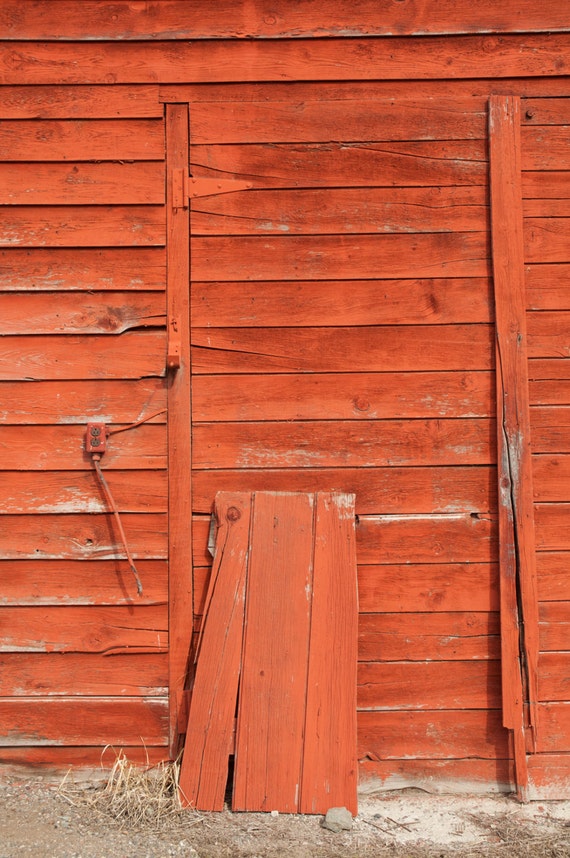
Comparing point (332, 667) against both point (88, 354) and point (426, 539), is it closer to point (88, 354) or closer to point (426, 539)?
point (426, 539)

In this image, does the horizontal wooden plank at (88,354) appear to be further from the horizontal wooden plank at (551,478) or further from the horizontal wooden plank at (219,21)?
the horizontal wooden plank at (551,478)

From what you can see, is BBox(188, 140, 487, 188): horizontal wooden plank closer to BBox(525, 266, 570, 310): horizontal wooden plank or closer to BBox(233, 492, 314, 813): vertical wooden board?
BBox(525, 266, 570, 310): horizontal wooden plank

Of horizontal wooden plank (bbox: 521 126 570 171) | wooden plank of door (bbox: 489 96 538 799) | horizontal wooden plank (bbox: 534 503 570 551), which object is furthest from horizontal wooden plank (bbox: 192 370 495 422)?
horizontal wooden plank (bbox: 521 126 570 171)

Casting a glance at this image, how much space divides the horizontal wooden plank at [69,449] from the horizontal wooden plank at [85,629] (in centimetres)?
57

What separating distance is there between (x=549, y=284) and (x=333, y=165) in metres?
1.01

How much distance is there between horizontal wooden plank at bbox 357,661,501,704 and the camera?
3.01 m

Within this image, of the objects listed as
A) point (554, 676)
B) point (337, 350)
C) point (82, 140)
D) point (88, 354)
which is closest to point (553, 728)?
point (554, 676)

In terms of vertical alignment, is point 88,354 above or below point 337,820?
above

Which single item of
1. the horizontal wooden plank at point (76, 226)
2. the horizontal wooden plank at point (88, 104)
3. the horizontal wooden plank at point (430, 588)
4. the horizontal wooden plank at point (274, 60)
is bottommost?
the horizontal wooden plank at point (430, 588)

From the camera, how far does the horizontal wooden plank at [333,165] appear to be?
3070 mm

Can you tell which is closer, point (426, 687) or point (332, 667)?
point (332, 667)

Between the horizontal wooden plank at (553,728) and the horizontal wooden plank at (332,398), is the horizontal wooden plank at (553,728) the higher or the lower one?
the lower one

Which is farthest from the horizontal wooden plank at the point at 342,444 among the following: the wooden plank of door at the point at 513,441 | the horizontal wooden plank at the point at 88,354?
the horizontal wooden plank at the point at 88,354

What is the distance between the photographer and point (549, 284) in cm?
306
